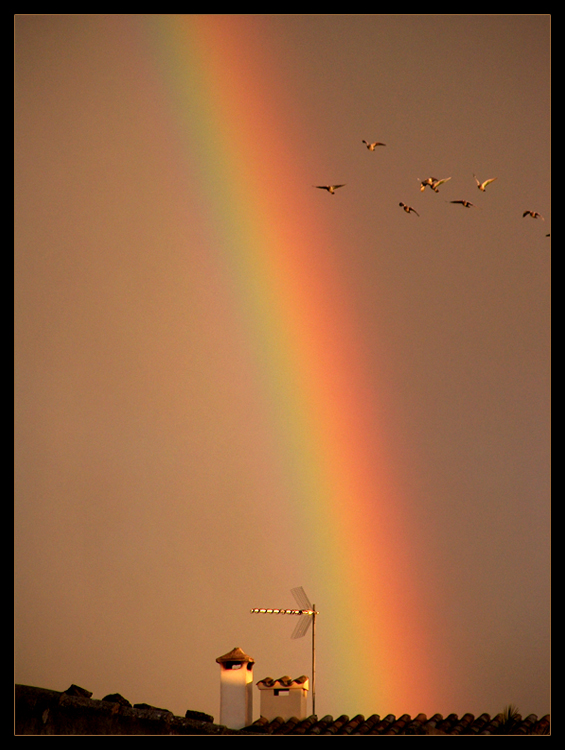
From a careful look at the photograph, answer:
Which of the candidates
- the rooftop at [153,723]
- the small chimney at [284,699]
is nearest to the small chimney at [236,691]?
the small chimney at [284,699]

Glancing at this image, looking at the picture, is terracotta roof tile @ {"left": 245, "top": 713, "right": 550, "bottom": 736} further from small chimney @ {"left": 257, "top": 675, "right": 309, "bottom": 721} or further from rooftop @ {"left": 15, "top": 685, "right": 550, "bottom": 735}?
small chimney @ {"left": 257, "top": 675, "right": 309, "bottom": 721}

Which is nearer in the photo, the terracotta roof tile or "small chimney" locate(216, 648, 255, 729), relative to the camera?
the terracotta roof tile

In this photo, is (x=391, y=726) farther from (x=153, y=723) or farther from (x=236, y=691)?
(x=153, y=723)

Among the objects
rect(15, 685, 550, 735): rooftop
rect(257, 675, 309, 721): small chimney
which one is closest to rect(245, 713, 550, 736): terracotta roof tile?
rect(15, 685, 550, 735): rooftop

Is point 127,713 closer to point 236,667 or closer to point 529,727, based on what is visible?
point 236,667

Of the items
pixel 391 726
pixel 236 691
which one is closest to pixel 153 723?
pixel 236 691
